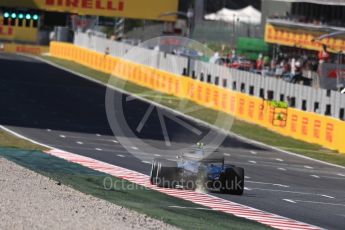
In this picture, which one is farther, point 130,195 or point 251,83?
point 251,83

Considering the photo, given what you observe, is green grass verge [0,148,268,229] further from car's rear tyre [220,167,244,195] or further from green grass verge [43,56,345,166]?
green grass verge [43,56,345,166]

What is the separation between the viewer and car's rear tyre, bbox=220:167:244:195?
2888 cm

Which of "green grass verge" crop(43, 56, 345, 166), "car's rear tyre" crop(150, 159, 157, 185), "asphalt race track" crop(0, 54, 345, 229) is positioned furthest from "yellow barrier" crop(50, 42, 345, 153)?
"car's rear tyre" crop(150, 159, 157, 185)

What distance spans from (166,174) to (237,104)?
90.5 ft

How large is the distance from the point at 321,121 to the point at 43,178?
2139 cm

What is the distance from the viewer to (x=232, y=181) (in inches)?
1140

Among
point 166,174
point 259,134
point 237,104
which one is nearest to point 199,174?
point 166,174

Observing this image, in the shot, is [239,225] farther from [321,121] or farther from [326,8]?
[326,8]

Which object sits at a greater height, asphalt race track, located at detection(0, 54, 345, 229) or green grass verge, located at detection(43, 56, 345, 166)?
asphalt race track, located at detection(0, 54, 345, 229)

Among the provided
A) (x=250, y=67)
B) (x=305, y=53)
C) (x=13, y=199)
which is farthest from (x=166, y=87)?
(x=13, y=199)

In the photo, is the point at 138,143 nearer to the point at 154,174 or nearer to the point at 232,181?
the point at 154,174

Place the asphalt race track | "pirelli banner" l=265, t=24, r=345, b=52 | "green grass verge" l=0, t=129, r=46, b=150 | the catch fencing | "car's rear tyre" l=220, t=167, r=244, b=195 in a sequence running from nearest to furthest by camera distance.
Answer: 1. the asphalt race track
2. "car's rear tyre" l=220, t=167, r=244, b=195
3. "green grass verge" l=0, t=129, r=46, b=150
4. the catch fencing
5. "pirelli banner" l=265, t=24, r=345, b=52

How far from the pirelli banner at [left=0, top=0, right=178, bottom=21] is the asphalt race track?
441cm

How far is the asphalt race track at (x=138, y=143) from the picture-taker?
93.8 feet
